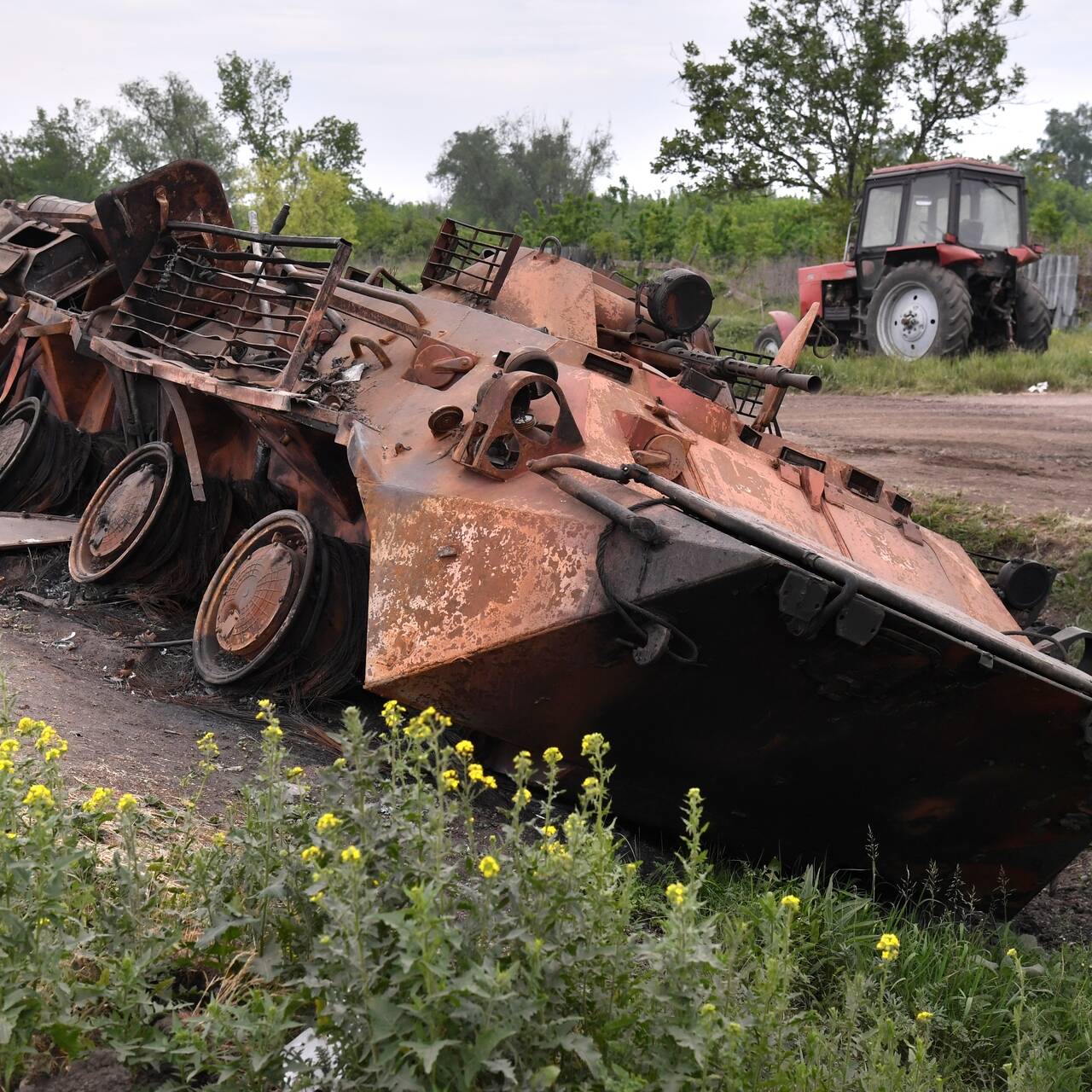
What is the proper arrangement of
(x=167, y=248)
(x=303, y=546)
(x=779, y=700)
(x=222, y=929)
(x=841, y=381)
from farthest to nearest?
(x=841, y=381), (x=167, y=248), (x=303, y=546), (x=779, y=700), (x=222, y=929)

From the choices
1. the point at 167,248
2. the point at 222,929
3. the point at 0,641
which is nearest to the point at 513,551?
the point at 222,929

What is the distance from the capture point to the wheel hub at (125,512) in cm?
658

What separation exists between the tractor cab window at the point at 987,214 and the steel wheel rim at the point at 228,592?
11.1 m

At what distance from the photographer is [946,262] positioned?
14344 mm

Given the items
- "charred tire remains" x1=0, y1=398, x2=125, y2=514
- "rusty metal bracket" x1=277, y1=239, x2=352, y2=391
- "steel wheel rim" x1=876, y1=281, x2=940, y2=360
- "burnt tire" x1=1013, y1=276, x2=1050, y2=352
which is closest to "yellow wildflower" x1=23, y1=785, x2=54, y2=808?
"rusty metal bracket" x1=277, y1=239, x2=352, y2=391

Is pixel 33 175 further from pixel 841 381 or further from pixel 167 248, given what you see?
pixel 167 248

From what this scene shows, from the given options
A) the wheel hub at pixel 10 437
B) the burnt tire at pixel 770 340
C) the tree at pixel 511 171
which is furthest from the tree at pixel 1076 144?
the wheel hub at pixel 10 437

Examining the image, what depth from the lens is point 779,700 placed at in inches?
157

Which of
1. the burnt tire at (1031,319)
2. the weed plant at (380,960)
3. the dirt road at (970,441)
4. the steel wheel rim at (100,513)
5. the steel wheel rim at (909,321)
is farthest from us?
the burnt tire at (1031,319)

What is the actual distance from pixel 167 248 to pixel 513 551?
342cm

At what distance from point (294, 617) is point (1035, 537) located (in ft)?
15.4

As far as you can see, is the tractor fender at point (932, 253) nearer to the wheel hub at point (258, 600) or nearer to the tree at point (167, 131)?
the wheel hub at point (258, 600)

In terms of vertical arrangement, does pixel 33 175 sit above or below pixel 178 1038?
above

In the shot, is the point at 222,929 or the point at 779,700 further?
the point at 779,700
